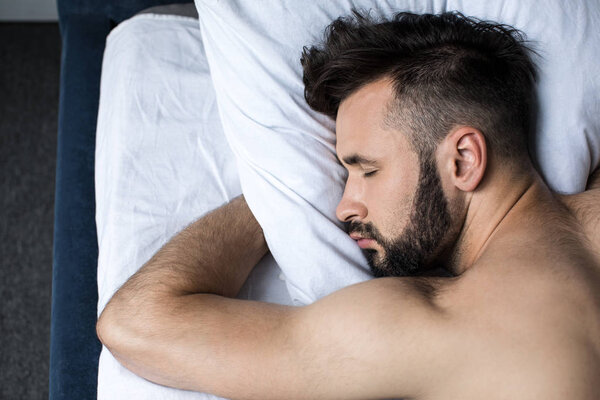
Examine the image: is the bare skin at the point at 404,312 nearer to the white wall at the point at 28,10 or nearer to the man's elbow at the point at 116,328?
the man's elbow at the point at 116,328

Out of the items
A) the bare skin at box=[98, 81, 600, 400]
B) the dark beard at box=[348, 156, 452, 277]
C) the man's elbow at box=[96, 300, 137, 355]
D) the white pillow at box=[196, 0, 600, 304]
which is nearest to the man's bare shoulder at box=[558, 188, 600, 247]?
the bare skin at box=[98, 81, 600, 400]

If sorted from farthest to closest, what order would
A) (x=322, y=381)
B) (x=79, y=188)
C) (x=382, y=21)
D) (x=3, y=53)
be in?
(x=3, y=53) < (x=79, y=188) < (x=382, y=21) < (x=322, y=381)

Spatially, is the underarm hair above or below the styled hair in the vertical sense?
below

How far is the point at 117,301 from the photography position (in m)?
1.08

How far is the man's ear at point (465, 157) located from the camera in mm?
1051

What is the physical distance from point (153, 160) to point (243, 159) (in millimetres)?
228

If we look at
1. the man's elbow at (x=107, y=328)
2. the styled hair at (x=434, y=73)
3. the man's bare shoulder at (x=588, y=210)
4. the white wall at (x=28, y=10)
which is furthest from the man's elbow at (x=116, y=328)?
the white wall at (x=28, y=10)

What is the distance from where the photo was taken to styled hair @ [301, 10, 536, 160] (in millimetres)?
1097

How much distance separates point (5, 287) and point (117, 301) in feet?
3.34

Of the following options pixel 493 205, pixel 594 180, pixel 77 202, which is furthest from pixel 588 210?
pixel 77 202

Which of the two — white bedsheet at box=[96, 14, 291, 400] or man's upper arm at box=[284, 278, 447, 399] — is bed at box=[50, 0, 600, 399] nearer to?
white bedsheet at box=[96, 14, 291, 400]

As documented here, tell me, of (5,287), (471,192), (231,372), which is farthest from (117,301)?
(5,287)

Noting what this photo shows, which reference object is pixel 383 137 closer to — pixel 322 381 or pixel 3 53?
pixel 322 381

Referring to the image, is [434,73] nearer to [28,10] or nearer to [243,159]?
[243,159]
